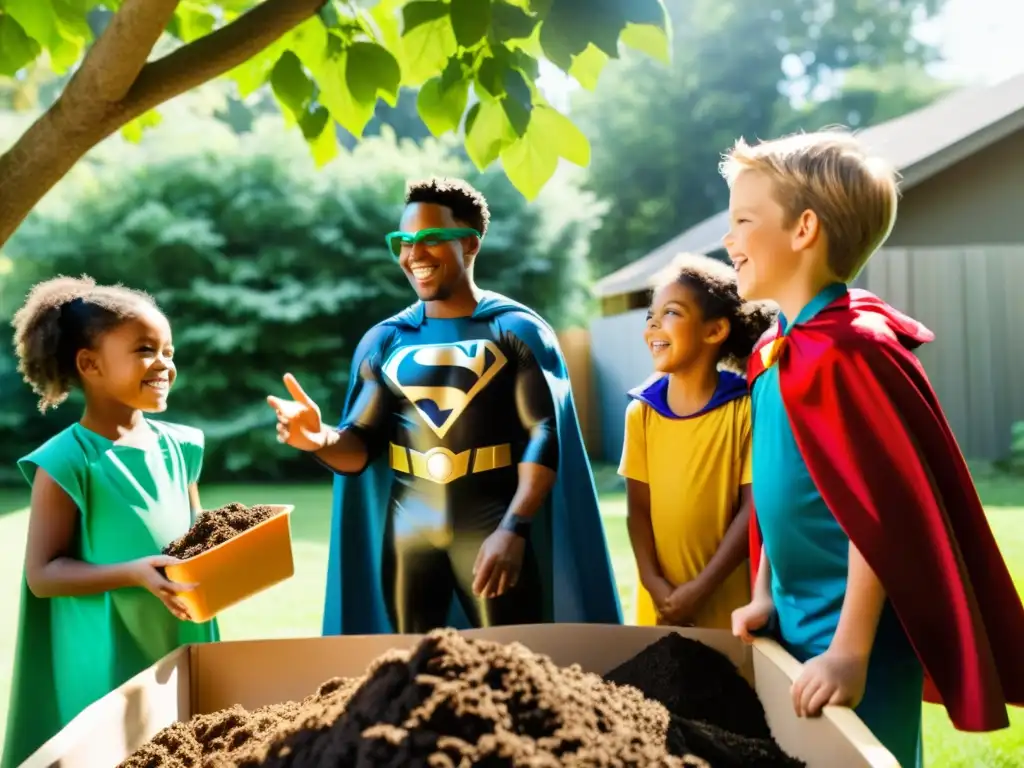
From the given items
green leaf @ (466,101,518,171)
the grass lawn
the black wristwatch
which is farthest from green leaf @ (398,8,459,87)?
the grass lawn

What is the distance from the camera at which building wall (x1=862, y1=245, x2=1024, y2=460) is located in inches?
419

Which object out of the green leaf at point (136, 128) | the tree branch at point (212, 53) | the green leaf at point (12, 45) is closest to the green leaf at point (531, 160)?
the tree branch at point (212, 53)

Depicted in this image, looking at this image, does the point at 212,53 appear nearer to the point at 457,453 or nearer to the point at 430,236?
the point at 430,236

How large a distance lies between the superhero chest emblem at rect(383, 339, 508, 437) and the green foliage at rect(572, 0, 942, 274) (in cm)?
2477

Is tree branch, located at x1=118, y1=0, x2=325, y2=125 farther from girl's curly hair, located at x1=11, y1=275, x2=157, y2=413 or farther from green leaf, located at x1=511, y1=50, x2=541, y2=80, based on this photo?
girl's curly hair, located at x1=11, y1=275, x2=157, y2=413

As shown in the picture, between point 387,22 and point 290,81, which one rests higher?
point 387,22

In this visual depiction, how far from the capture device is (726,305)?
2.43 meters

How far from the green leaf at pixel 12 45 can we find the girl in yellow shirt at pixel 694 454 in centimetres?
147

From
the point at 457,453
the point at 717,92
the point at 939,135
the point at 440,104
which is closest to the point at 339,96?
the point at 440,104

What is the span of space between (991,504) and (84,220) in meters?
10.2

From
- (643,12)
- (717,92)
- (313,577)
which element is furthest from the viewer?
(717,92)

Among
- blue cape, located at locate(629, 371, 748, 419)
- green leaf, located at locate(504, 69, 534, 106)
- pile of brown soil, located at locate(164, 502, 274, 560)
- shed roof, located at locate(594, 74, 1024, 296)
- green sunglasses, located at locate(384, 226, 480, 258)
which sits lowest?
pile of brown soil, located at locate(164, 502, 274, 560)

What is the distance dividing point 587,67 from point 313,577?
5.10 metres

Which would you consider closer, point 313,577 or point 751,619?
point 751,619
